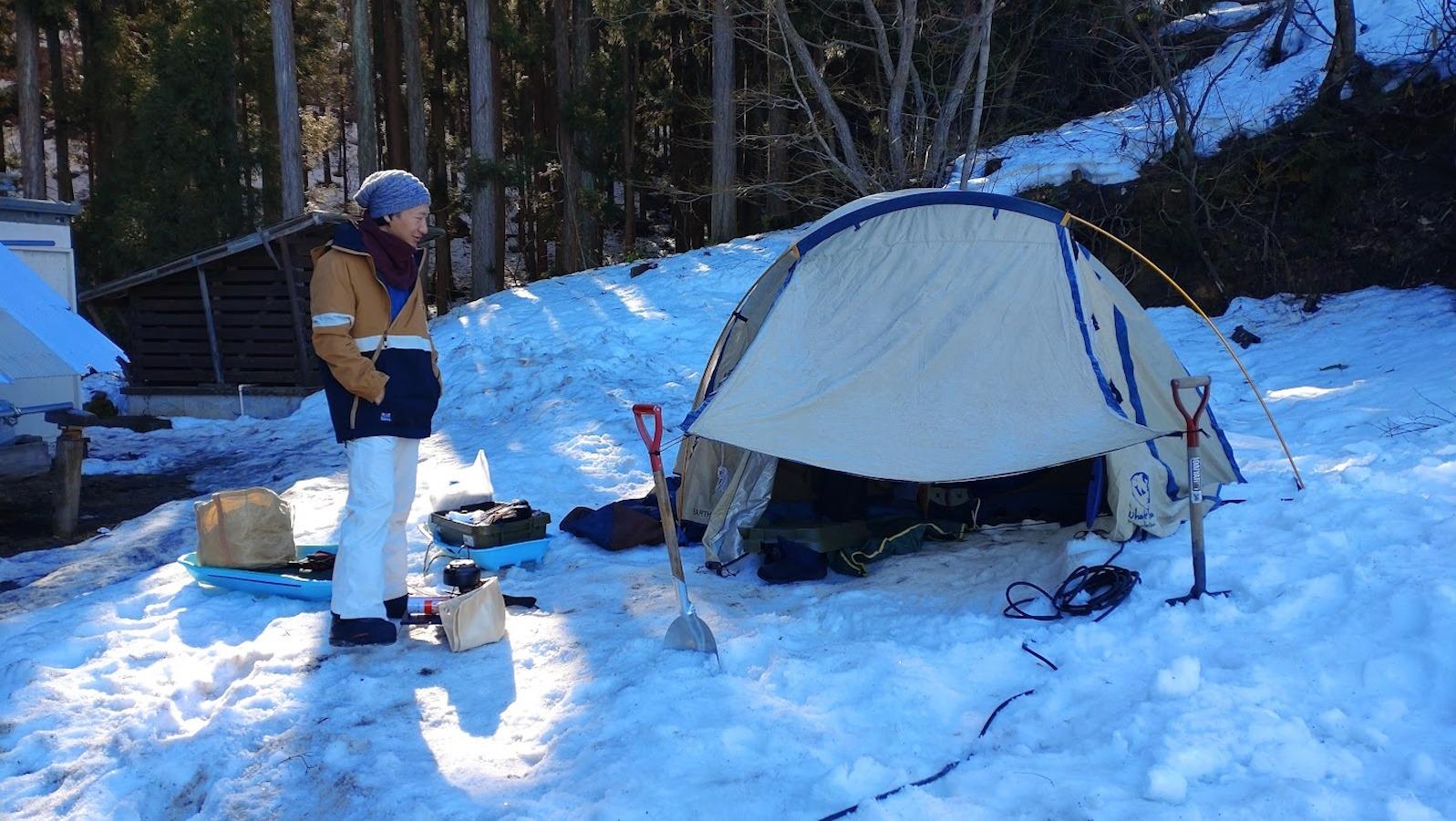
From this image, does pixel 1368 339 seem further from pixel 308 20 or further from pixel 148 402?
pixel 308 20

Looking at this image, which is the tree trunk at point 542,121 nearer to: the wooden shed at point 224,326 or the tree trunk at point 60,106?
the tree trunk at point 60,106

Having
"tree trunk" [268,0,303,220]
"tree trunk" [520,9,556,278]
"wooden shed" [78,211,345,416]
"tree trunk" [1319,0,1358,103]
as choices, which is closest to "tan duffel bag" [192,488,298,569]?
"wooden shed" [78,211,345,416]

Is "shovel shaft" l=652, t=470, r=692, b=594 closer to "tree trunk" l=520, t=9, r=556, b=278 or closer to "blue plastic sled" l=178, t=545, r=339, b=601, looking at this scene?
"blue plastic sled" l=178, t=545, r=339, b=601

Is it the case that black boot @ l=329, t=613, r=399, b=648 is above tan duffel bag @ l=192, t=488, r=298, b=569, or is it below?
below

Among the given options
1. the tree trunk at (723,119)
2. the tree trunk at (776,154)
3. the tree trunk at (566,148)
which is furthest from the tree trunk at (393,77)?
the tree trunk at (776,154)

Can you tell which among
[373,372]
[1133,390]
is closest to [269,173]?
[373,372]

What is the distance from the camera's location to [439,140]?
80.4 feet

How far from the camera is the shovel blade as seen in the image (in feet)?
13.4

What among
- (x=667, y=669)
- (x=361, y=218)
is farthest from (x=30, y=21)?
(x=667, y=669)

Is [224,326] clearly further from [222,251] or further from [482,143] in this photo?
[482,143]

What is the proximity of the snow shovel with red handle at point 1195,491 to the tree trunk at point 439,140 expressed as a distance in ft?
63.0

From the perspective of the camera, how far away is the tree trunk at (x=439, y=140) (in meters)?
21.8

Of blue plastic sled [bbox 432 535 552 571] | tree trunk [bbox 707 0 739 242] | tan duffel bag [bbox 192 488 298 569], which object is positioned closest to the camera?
tan duffel bag [bbox 192 488 298 569]

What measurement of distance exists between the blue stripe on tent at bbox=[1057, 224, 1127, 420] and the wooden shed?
10.6 m
